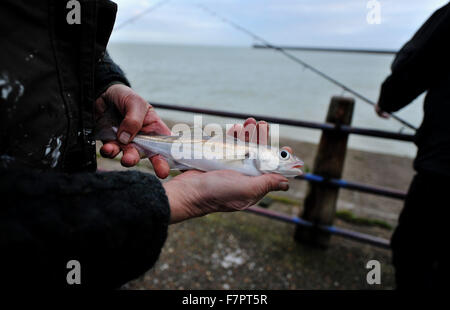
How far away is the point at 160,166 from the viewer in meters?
2.11

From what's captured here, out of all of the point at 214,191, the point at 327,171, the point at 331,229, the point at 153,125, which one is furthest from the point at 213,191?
the point at 331,229

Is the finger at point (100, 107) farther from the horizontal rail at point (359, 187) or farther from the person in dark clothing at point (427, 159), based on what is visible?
the person in dark clothing at point (427, 159)

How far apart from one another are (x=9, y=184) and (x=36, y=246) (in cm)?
21

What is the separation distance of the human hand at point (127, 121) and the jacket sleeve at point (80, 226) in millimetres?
846

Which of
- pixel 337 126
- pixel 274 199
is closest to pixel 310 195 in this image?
pixel 337 126

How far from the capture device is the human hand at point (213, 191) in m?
1.49

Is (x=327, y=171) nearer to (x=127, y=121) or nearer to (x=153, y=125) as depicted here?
(x=153, y=125)

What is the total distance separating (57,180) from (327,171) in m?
2.97

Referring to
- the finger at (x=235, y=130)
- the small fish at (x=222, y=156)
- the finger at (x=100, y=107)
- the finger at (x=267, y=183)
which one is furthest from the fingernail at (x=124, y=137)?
the finger at (x=267, y=183)

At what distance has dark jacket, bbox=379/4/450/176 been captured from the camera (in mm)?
2080

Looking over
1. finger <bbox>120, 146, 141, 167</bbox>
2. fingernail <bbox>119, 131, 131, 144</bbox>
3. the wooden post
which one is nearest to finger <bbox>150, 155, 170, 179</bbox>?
finger <bbox>120, 146, 141, 167</bbox>

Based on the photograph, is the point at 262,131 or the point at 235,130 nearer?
the point at 262,131

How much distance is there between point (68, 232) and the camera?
3.01ft

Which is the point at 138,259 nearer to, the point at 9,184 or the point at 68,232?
the point at 68,232
